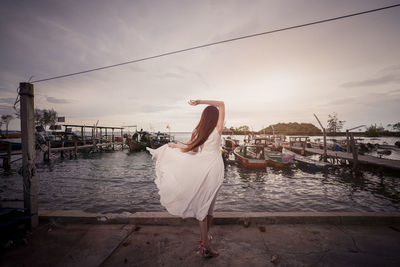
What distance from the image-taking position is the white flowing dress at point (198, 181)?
8.92 feet

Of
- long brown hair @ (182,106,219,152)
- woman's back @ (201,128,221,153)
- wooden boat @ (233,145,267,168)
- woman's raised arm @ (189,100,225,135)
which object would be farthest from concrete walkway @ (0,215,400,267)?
wooden boat @ (233,145,267,168)

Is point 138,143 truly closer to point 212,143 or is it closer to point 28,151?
point 28,151

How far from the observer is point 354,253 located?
2744 millimetres

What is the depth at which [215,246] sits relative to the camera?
295 centimetres

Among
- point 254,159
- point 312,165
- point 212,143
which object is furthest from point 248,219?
point 312,165

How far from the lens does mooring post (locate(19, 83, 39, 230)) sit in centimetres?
349

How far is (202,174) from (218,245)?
1368 millimetres

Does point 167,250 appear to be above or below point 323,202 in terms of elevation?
above

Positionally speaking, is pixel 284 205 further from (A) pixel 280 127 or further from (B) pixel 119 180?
(A) pixel 280 127

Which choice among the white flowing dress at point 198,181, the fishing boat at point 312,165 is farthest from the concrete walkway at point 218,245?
the fishing boat at point 312,165

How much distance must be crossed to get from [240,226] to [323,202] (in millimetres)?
7956

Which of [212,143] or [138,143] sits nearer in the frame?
[212,143]

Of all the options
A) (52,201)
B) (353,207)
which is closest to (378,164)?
(353,207)

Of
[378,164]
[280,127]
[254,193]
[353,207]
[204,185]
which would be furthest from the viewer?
[280,127]
